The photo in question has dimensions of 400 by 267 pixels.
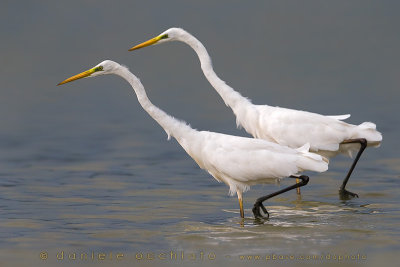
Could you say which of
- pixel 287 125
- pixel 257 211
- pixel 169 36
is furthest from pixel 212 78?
pixel 257 211

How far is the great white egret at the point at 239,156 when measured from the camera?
437 inches

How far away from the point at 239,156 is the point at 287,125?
1902mm

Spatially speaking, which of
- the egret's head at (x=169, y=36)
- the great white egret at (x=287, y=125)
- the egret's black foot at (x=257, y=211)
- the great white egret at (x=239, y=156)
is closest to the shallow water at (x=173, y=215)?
the egret's black foot at (x=257, y=211)

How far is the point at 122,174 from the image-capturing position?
15.3 metres

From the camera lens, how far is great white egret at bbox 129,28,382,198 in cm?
1292

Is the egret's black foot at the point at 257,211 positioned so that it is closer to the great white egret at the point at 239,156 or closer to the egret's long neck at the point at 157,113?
the great white egret at the point at 239,156

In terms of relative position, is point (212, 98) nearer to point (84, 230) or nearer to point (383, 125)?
point (383, 125)

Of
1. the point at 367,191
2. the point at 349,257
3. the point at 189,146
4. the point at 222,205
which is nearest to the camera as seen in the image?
the point at 349,257

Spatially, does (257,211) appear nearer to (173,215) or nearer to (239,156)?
(239,156)

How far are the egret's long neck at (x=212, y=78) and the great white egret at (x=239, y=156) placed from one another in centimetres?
163

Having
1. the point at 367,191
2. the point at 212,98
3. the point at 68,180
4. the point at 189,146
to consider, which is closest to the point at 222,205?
the point at 189,146

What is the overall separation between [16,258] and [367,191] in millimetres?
5774

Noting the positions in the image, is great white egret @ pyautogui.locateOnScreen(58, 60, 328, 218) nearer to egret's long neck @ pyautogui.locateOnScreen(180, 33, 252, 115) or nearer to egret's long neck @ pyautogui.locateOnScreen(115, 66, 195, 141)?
egret's long neck @ pyautogui.locateOnScreen(115, 66, 195, 141)

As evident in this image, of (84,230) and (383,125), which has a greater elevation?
(383,125)
